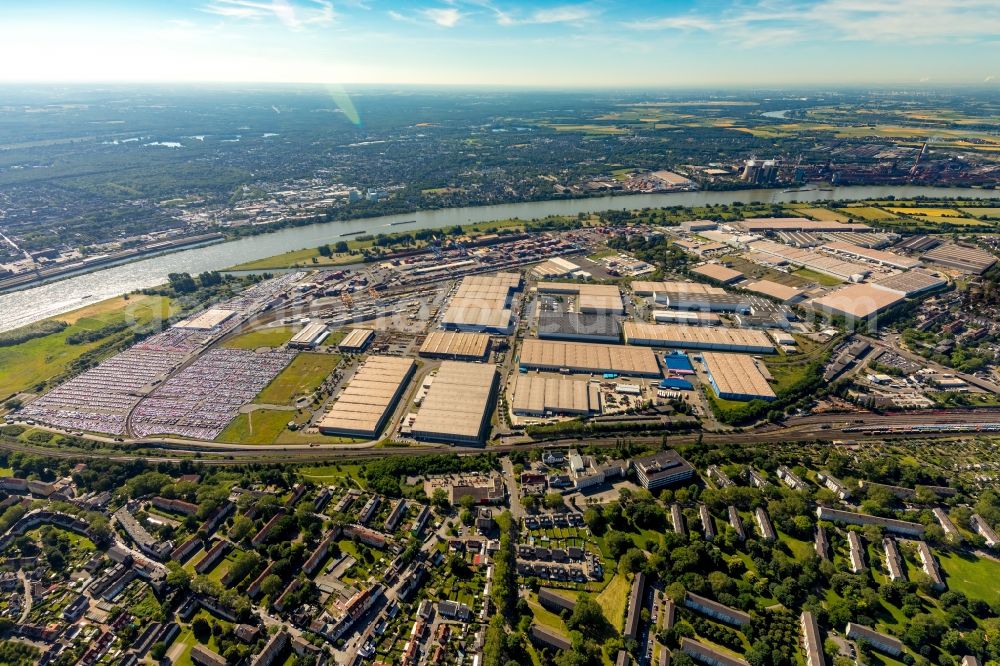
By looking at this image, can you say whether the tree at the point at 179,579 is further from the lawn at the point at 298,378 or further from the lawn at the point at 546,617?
the lawn at the point at 546,617

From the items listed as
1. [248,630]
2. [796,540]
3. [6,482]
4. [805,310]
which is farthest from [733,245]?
[6,482]

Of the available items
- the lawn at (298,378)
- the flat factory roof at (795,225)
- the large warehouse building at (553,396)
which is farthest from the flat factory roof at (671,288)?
the lawn at (298,378)

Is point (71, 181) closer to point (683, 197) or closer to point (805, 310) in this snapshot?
point (683, 197)

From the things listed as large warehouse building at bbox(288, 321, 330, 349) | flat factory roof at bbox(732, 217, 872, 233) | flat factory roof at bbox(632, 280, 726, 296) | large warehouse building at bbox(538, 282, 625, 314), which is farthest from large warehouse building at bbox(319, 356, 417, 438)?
flat factory roof at bbox(732, 217, 872, 233)

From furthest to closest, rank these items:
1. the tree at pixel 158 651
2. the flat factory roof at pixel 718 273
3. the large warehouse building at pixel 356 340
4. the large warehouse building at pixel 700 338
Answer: the flat factory roof at pixel 718 273 < the large warehouse building at pixel 356 340 < the large warehouse building at pixel 700 338 < the tree at pixel 158 651

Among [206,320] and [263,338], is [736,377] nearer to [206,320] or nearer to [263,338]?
[263,338]

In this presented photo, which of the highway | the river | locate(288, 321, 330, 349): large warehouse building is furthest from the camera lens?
the river

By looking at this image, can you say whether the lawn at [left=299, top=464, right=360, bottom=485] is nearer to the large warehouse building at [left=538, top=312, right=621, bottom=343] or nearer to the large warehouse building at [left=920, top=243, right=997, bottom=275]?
the large warehouse building at [left=538, top=312, right=621, bottom=343]
